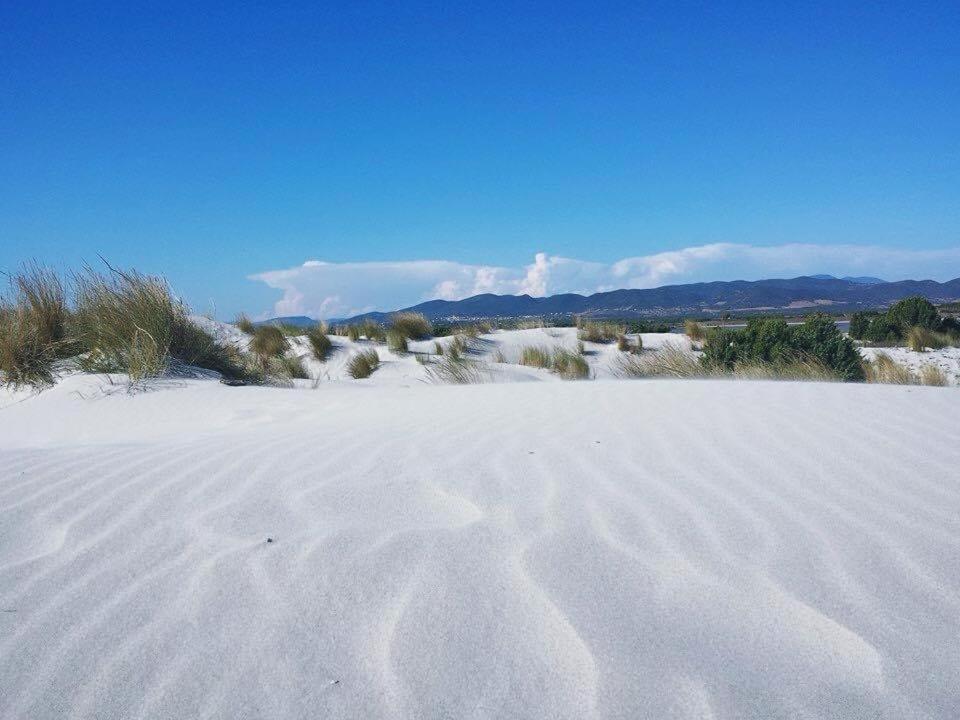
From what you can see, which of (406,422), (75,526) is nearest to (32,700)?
(75,526)

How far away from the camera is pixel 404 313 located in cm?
1582

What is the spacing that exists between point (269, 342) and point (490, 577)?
1190 cm

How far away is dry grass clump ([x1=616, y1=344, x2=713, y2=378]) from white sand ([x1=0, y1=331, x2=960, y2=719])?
538 centimetres

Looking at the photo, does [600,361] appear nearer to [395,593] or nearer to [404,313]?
[404,313]

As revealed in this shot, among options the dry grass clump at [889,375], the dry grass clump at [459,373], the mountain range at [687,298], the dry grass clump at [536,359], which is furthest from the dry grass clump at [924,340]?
the mountain range at [687,298]

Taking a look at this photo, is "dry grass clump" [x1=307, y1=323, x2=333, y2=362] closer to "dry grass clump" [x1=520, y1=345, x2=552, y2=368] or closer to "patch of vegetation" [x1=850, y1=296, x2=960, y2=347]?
"dry grass clump" [x1=520, y1=345, x2=552, y2=368]

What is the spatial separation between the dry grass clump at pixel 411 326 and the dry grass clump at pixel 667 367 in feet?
21.4

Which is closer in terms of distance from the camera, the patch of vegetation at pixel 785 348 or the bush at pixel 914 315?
the patch of vegetation at pixel 785 348

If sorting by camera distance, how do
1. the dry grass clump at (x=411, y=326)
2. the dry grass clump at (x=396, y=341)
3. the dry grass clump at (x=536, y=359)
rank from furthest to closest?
1. the dry grass clump at (x=411, y=326)
2. the dry grass clump at (x=396, y=341)
3. the dry grass clump at (x=536, y=359)

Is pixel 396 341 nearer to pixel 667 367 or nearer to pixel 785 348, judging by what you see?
pixel 667 367

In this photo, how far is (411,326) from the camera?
1508 cm

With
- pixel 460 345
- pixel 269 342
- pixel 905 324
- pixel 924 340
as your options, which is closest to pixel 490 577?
pixel 269 342

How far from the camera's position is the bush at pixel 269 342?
1192 cm

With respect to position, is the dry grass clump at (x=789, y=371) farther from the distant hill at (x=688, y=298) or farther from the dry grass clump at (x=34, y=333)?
the distant hill at (x=688, y=298)
